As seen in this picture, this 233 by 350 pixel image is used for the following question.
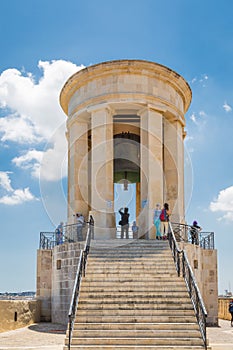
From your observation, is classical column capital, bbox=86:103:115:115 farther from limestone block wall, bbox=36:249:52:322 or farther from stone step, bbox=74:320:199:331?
stone step, bbox=74:320:199:331

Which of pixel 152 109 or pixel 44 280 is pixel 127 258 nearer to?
pixel 44 280

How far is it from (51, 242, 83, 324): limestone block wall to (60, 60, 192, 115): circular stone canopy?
5938 mm

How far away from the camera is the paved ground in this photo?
34.0 ft

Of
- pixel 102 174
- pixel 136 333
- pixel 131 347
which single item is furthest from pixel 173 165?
pixel 131 347

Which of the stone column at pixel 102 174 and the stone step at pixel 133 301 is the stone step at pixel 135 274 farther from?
the stone column at pixel 102 174

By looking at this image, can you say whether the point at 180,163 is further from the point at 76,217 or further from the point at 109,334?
the point at 109,334

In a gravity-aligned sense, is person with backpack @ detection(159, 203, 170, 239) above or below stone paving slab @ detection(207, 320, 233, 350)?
above

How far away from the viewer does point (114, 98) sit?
18188 millimetres

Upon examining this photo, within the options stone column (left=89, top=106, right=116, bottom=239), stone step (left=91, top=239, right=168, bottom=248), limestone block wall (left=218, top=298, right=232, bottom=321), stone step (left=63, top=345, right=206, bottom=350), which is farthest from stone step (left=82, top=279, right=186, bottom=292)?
limestone block wall (left=218, top=298, right=232, bottom=321)

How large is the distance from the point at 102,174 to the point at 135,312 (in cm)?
752

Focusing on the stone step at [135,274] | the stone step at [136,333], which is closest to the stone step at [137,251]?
Result: the stone step at [135,274]

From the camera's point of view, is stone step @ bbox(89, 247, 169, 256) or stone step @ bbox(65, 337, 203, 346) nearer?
stone step @ bbox(65, 337, 203, 346)

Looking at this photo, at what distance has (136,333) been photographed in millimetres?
10367

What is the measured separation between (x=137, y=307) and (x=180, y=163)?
30.3ft
